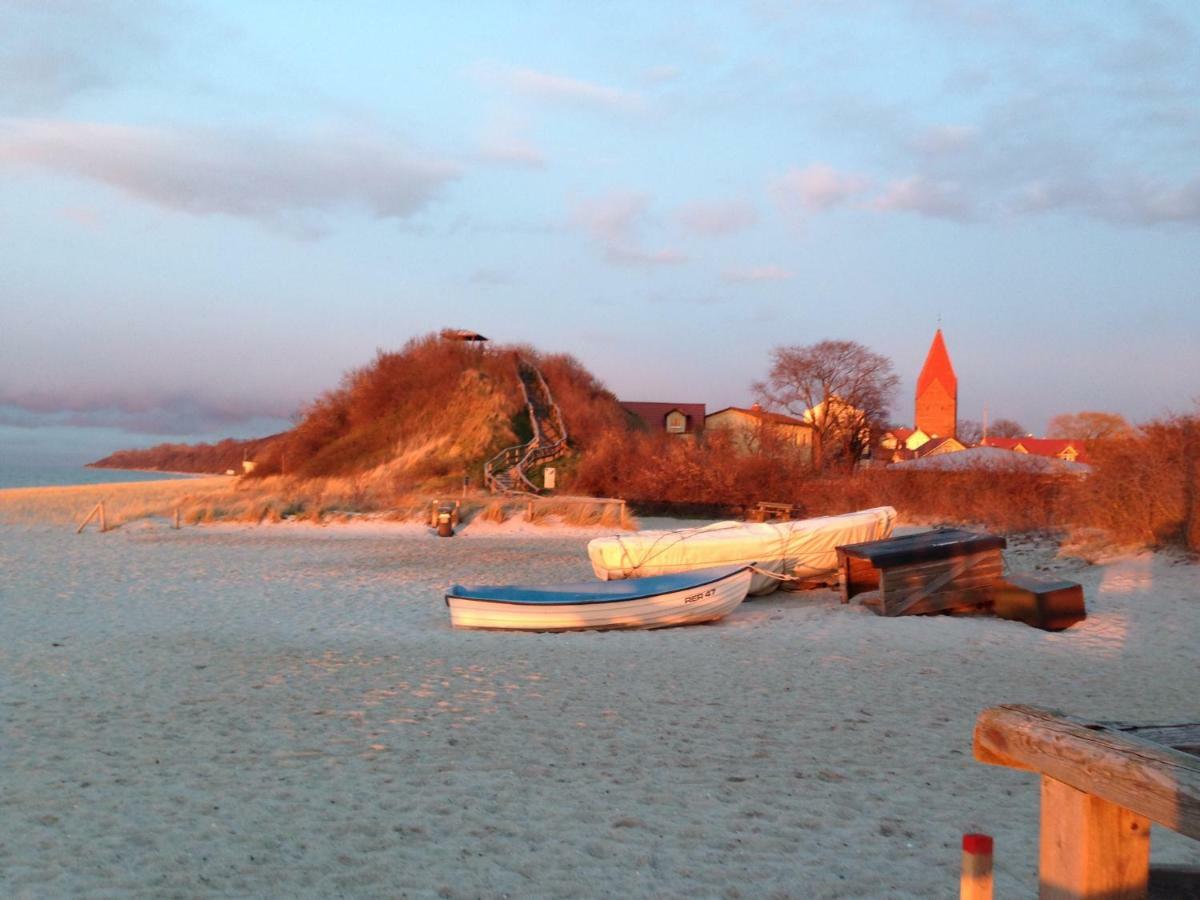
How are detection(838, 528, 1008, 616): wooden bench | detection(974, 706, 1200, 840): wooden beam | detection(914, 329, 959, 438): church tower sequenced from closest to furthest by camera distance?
1. detection(974, 706, 1200, 840): wooden beam
2. detection(838, 528, 1008, 616): wooden bench
3. detection(914, 329, 959, 438): church tower

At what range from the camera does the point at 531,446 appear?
50062 millimetres

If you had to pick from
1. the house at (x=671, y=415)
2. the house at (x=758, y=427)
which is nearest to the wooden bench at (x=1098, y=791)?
the house at (x=758, y=427)

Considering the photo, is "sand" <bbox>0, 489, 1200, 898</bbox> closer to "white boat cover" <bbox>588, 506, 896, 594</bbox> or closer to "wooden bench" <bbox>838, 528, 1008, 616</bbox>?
"wooden bench" <bbox>838, 528, 1008, 616</bbox>

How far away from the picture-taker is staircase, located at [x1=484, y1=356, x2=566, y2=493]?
43.5 meters

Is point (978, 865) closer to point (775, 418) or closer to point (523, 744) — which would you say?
point (523, 744)

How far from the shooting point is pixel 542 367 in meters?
62.1

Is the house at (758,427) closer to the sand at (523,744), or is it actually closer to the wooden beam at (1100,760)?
the sand at (523,744)

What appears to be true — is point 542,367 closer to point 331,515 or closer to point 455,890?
point 331,515

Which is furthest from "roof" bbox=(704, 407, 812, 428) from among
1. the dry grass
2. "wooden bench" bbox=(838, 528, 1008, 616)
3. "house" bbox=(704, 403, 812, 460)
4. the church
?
the church

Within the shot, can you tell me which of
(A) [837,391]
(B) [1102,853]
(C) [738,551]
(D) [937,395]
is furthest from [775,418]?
(D) [937,395]

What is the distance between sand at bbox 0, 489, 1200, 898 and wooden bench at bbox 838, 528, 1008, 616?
0.47m

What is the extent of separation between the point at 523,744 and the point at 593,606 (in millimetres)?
5741

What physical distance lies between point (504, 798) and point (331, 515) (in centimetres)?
2674

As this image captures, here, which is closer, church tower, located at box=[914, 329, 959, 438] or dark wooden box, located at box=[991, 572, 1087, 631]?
dark wooden box, located at box=[991, 572, 1087, 631]
